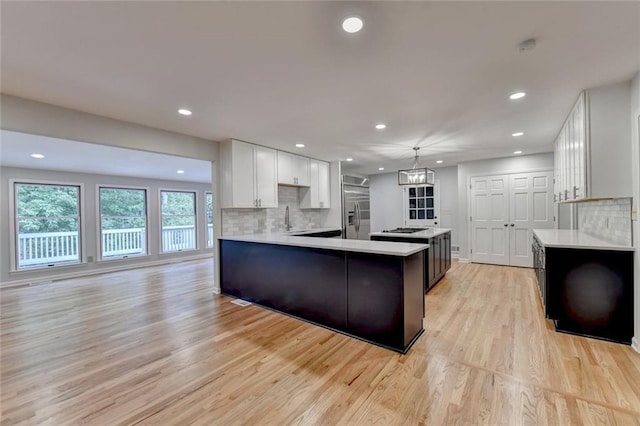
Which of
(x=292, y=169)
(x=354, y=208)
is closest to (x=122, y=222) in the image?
(x=292, y=169)

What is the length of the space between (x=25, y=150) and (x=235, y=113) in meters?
3.83

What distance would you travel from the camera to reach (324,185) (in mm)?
5852

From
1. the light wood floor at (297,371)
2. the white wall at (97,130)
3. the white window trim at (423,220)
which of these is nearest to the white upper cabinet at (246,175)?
the white wall at (97,130)

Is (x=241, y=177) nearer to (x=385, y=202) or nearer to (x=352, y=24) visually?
(x=352, y=24)

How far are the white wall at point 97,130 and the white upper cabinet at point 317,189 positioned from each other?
1.87 metres

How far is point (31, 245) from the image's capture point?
5734 millimetres

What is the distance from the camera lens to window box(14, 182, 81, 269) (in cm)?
562

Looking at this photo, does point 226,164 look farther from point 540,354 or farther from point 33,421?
point 540,354

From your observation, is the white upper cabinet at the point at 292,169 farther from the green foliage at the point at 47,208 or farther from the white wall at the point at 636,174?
the green foliage at the point at 47,208

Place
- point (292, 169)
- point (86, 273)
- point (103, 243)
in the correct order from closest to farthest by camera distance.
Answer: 1. point (292, 169)
2. point (86, 273)
3. point (103, 243)

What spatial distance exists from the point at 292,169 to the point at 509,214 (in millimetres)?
4586

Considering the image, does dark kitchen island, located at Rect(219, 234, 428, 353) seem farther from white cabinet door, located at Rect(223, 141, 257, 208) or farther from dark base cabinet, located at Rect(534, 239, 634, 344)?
dark base cabinet, located at Rect(534, 239, 634, 344)

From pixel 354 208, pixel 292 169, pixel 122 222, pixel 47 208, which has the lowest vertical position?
pixel 122 222

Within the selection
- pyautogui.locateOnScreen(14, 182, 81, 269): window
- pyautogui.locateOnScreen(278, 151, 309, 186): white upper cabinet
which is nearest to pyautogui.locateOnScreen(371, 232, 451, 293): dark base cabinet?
pyautogui.locateOnScreen(278, 151, 309, 186): white upper cabinet
